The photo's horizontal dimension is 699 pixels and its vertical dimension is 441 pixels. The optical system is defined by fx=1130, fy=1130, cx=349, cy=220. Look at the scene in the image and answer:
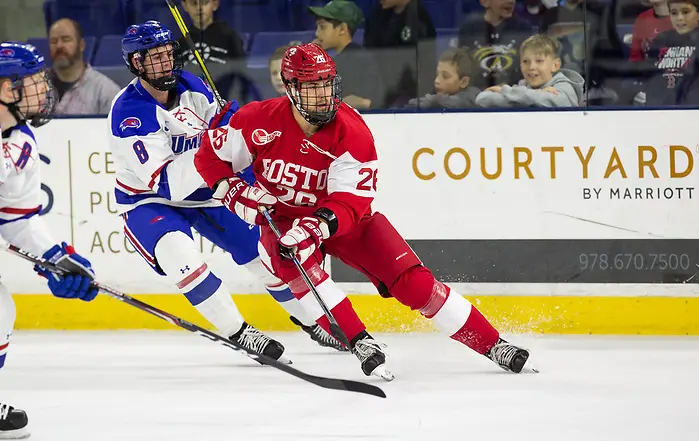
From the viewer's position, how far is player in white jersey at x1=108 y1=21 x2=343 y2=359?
13.3ft

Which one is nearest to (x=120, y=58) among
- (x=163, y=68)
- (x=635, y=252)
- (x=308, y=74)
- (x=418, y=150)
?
(x=163, y=68)

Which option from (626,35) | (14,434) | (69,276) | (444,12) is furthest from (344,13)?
(14,434)

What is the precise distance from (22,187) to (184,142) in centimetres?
100

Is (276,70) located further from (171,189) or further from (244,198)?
(244,198)

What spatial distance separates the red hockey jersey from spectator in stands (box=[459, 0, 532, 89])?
1.11 meters

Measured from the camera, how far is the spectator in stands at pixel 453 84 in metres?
4.75

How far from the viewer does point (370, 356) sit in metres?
3.70

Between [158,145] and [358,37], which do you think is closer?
[158,145]

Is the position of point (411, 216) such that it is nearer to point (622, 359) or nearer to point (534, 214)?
point (534, 214)

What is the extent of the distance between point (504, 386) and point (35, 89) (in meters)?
1.69

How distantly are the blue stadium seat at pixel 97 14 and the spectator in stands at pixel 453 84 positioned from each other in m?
1.42

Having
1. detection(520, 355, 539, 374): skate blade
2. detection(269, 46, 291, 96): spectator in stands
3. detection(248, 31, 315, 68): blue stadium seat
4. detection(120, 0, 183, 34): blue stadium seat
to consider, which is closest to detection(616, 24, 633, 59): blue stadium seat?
detection(248, 31, 315, 68): blue stadium seat

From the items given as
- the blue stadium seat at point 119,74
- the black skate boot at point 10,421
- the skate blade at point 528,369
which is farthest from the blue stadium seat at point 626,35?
the black skate boot at point 10,421

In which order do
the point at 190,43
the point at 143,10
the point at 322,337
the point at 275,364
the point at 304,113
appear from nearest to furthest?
the point at 275,364, the point at 304,113, the point at 322,337, the point at 190,43, the point at 143,10
